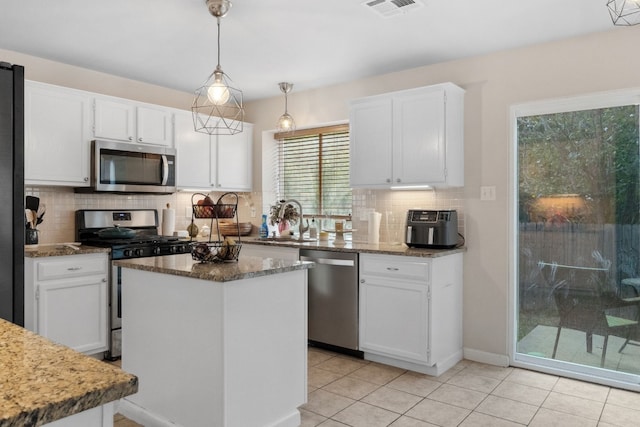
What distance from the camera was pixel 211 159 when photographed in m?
4.90

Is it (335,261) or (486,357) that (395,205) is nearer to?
(335,261)

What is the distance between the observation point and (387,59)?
387 cm

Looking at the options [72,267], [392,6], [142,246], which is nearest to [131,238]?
[142,246]

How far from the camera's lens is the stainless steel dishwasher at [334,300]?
380 cm

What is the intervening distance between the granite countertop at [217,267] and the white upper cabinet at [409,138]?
1518mm

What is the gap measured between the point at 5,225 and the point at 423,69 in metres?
3.36

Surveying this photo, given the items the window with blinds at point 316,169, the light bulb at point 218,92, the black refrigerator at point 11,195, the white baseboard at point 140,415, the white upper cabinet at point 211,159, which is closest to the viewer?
the black refrigerator at point 11,195

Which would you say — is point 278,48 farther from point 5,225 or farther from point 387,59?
point 5,225

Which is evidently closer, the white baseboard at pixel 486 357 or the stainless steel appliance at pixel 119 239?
the white baseboard at pixel 486 357

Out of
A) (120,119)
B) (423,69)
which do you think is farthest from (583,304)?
(120,119)

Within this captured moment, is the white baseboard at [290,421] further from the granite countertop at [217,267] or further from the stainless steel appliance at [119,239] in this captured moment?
the stainless steel appliance at [119,239]

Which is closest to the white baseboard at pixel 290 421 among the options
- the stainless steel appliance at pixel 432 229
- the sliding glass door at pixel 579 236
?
the stainless steel appliance at pixel 432 229

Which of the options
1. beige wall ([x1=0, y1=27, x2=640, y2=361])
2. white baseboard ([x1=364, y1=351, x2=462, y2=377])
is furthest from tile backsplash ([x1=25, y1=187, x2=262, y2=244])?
white baseboard ([x1=364, y1=351, x2=462, y2=377])

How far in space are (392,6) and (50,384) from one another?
2.68 meters
